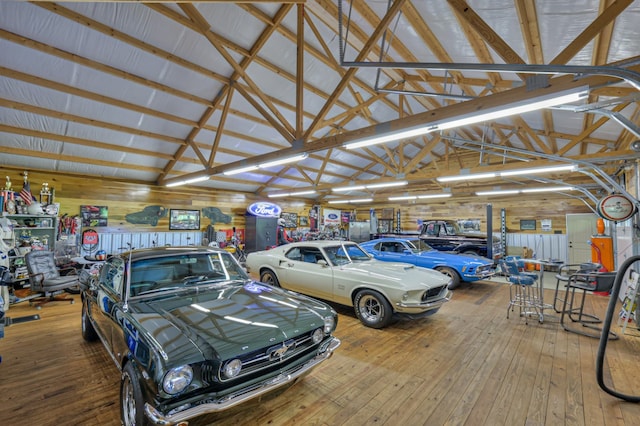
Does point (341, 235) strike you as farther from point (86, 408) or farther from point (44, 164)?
point (86, 408)

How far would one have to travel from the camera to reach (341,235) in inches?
629

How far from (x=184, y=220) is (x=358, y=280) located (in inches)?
339

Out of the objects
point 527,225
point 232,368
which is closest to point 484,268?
point 232,368

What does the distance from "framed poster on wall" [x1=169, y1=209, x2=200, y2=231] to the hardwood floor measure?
612 cm

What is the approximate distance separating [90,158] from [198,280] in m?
7.18

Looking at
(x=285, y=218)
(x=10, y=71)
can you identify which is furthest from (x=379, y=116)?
(x=10, y=71)

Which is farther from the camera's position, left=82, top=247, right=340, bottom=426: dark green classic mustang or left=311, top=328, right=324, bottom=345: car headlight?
left=311, top=328, right=324, bottom=345: car headlight

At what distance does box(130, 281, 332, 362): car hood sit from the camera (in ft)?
5.95

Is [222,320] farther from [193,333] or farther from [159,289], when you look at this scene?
[159,289]

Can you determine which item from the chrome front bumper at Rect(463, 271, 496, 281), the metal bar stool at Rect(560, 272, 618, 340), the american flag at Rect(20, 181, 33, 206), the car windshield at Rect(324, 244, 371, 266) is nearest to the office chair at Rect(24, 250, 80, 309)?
the american flag at Rect(20, 181, 33, 206)

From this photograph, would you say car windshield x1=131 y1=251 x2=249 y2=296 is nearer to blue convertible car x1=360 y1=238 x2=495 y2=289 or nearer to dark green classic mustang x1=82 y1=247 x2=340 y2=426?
dark green classic mustang x1=82 y1=247 x2=340 y2=426

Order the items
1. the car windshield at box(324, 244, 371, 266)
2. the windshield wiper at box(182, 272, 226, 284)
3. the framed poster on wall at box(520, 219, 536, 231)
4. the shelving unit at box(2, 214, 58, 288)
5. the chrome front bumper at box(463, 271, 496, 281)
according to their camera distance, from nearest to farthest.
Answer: the windshield wiper at box(182, 272, 226, 284) < the car windshield at box(324, 244, 371, 266) < the shelving unit at box(2, 214, 58, 288) < the chrome front bumper at box(463, 271, 496, 281) < the framed poster on wall at box(520, 219, 536, 231)

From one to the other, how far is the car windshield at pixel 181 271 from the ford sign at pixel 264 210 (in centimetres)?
839

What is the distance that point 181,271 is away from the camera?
117 inches
